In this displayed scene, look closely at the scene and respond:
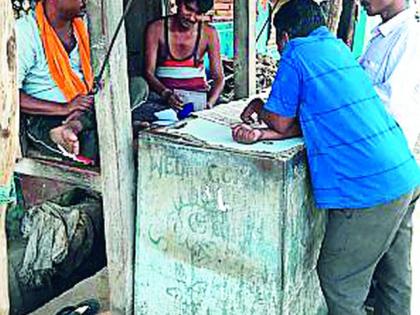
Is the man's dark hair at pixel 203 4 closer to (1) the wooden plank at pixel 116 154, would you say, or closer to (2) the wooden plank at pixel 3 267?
(1) the wooden plank at pixel 116 154

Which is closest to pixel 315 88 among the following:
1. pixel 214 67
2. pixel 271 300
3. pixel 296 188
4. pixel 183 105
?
pixel 296 188

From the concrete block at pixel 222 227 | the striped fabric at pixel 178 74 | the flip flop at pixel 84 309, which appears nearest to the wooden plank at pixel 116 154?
the concrete block at pixel 222 227

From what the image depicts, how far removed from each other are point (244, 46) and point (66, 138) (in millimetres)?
1484

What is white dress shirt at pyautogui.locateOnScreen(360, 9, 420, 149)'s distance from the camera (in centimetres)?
272

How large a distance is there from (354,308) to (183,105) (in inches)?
67.7

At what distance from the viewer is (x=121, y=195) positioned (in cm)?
283

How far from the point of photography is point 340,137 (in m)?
2.50

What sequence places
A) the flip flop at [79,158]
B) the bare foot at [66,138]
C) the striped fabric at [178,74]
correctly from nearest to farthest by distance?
the bare foot at [66,138] < the flip flop at [79,158] < the striped fabric at [178,74]

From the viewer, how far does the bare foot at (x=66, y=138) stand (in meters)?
2.91

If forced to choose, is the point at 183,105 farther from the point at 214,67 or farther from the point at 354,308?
the point at 354,308

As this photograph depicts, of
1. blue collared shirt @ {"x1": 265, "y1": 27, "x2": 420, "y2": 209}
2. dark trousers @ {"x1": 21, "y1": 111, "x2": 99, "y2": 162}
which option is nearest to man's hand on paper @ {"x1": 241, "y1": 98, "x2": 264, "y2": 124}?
blue collared shirt @ {"x1": 265, "y1": 27, "x2": 420, "y2": 209}

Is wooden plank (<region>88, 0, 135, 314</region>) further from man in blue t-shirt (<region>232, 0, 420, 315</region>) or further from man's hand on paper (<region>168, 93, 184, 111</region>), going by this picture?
man's hand on paper (<region>168, 93, 184, 111</region>)

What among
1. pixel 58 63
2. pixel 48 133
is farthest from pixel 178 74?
pixel 48 133

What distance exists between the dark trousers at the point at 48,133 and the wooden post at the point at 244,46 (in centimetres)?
125
